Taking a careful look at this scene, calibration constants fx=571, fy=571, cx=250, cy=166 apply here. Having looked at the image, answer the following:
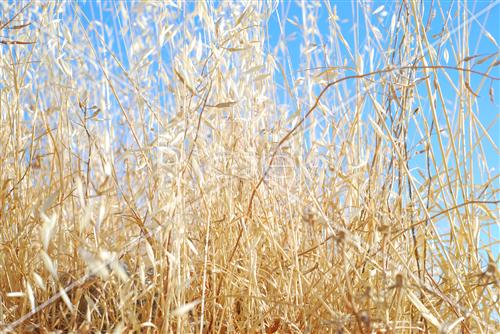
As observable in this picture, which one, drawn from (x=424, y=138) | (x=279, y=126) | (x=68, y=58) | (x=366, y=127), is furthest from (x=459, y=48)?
(x=68, y=58)

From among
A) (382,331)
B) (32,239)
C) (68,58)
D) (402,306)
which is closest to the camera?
(382,331)

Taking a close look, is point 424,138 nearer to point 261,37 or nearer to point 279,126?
point 279,126

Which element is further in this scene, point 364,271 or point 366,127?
point 366,127

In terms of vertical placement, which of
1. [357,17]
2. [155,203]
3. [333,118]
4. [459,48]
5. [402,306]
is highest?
[357,17]

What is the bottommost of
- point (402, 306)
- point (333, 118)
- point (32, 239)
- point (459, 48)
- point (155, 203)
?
point (402, 306)

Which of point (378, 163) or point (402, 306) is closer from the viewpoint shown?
point (402, 306)

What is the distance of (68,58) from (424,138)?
0.90 meters

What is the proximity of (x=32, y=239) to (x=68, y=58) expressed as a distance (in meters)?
0.47

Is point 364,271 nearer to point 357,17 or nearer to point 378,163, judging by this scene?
point 378,163

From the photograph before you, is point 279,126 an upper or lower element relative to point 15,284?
upper

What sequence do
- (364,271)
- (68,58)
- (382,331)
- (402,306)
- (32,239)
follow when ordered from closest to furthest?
(382,331), (402,306), (364,271), (32,239), (68,58)

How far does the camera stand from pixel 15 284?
1.27 m

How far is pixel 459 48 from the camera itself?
3.92ft

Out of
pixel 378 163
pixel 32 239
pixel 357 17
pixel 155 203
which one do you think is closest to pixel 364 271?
pixel 378 163
